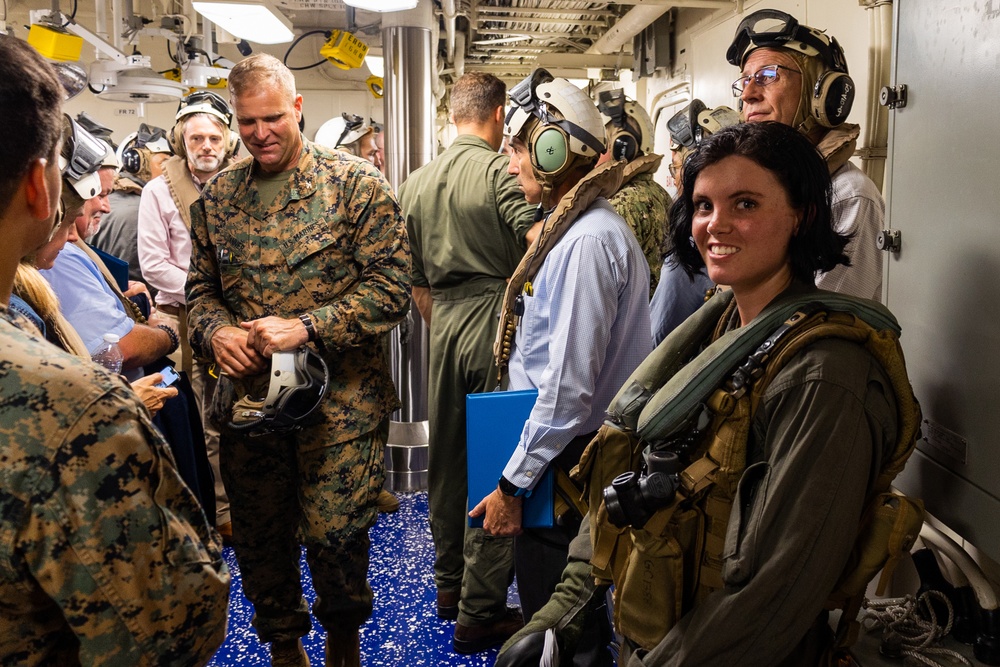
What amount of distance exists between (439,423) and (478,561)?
22.9 inches

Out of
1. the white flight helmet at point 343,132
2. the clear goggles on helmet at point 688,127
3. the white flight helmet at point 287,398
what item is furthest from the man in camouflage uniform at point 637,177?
the white flight helmet at point 343,132

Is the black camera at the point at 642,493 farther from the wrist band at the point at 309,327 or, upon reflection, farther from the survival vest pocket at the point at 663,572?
the wrist band at the point at 309,327

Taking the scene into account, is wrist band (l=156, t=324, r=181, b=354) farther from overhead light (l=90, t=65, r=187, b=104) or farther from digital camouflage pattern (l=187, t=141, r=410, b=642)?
overhead light (l=90, t=65, r=187, b=104)

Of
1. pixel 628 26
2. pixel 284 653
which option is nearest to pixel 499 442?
pixel 284 653

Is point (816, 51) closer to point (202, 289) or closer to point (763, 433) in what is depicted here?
point (763, 433)

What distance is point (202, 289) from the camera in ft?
8.46

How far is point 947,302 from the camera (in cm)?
160

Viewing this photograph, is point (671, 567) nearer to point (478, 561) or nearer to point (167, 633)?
point (167, 633)

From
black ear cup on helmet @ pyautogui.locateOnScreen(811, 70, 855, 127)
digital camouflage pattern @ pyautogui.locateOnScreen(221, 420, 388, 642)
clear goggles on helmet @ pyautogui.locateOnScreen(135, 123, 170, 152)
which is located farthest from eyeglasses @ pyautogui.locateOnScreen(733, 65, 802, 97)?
clear goggles on helmet @ pyautogui.locateOnScreen(135, 123, 170, 152)

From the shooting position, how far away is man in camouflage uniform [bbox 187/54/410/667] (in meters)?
2.42

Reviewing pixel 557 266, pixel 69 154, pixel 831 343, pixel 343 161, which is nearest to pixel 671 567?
pixel 831 343

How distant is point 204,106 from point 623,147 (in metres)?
2.20

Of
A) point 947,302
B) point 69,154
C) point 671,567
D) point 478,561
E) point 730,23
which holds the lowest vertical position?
point 478,561

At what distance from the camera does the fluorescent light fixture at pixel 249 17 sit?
13.6 ft
